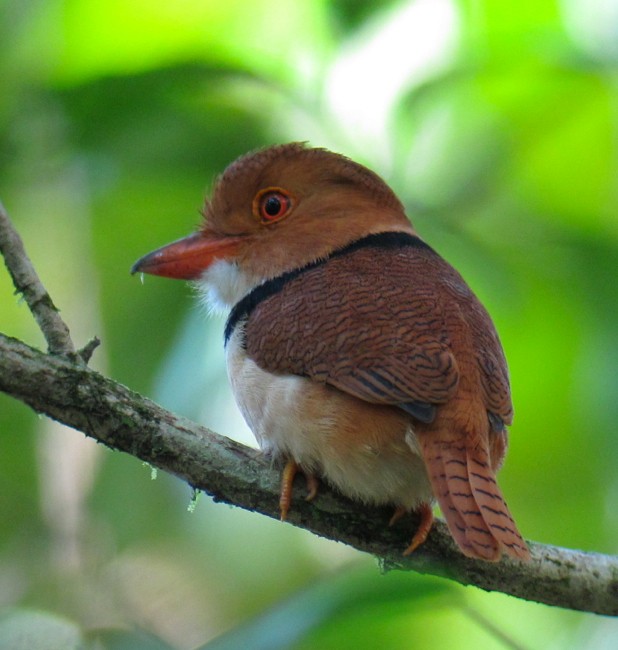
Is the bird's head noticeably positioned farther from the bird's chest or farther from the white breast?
the white breast

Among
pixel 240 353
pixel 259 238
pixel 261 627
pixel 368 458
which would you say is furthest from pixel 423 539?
pixel 259 238

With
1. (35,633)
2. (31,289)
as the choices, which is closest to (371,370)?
(31,289)

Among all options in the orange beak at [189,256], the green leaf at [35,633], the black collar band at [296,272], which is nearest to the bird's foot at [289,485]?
the black collar band at [296,272]

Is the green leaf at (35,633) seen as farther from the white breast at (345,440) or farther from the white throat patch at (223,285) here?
the white throat patch at (223,285)

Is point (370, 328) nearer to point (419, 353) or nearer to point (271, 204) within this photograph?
point (419, 353)

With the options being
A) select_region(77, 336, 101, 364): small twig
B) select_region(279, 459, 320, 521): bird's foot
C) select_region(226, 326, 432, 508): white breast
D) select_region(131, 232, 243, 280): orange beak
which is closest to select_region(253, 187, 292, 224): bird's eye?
select_region(131, 232, 243, 280): orange beak

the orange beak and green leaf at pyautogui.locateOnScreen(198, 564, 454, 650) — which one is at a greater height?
the orange beak

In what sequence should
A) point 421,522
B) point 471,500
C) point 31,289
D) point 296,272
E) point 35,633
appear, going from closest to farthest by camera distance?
point 471,500
point 31,289
point 421,522
point 35,633
point 296,272
